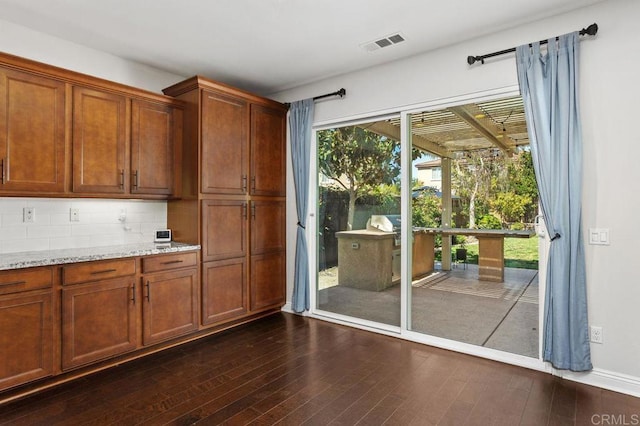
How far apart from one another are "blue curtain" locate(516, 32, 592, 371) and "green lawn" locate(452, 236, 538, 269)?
0.27m

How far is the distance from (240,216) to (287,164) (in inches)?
37.5

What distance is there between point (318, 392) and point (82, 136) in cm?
272

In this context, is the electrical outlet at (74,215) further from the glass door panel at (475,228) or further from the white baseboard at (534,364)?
the glass door panel at (475,228)

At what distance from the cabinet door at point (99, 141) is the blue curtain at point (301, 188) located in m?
1.82

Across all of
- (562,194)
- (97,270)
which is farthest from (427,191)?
(97,270)

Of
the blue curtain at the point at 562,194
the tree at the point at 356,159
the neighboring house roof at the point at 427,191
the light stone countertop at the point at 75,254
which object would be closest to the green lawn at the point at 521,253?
the blue curtain at the point at 562,194

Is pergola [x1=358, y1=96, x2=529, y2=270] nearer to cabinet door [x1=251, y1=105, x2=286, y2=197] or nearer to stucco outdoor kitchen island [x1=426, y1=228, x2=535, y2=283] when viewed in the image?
stucco outdoor kitchen island [x1=426, y1=228, x2=535, y2=283]

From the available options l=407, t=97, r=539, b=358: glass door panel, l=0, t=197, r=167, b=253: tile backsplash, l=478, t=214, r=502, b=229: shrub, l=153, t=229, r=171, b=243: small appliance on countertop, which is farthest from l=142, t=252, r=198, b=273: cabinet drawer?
l=478, t=214, r=502, b=229: shrub

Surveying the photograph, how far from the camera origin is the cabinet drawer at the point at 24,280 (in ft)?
7.76

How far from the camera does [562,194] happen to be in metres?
2.64

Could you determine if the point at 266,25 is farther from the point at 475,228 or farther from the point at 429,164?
the point at 475,228

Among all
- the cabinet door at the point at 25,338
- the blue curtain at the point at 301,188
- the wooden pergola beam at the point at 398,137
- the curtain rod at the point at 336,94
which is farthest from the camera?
the blue curtain at the point at 301,188

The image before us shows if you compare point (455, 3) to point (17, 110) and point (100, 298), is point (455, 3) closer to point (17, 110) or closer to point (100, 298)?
point (17, 110)

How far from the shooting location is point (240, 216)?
3914 mm
